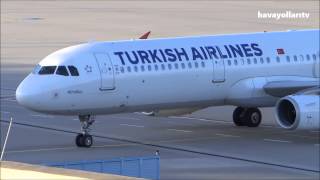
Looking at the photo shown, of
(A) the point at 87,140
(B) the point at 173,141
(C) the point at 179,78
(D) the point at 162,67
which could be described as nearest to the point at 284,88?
(C) the point at 179,78

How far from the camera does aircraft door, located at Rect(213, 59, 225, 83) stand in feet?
109

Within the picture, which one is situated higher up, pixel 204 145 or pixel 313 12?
pixel 313 12

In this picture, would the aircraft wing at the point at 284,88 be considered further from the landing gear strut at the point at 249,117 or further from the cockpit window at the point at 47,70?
the cockpit window at the point at 47,70

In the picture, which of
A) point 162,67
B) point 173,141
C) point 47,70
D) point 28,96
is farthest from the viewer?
point 173,141

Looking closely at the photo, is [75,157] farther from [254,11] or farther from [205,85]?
[254,11]

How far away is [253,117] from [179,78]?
418cm

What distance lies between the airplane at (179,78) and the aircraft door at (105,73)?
27mm

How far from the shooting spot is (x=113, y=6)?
323 feet

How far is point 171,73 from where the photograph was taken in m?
32.7

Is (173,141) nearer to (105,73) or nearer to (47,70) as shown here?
(105,73)

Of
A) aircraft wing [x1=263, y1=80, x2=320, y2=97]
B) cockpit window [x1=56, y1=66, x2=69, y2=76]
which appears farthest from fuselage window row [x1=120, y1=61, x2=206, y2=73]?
aircraft wing [x1=263, y1=80, x2=320, y2=97]

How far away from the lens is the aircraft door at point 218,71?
33.3 metres

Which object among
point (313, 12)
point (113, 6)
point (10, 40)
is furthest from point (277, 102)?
point (113, 6)

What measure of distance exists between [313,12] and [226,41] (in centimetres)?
5315
